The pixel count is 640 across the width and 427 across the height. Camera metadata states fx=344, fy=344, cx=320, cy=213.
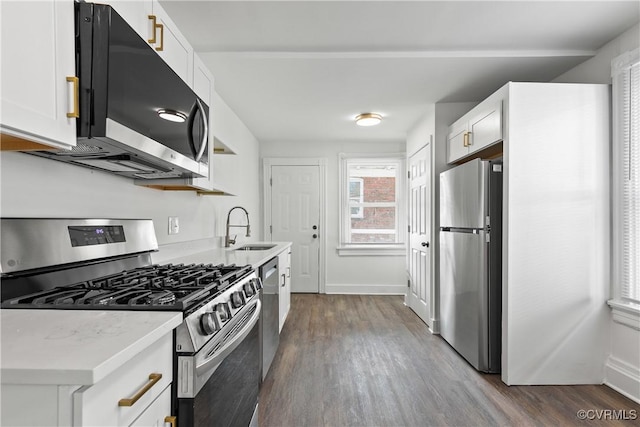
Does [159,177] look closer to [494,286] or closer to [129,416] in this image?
[129,416]

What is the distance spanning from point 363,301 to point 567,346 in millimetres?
2624

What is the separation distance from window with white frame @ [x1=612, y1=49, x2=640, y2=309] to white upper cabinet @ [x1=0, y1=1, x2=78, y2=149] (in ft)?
9.68

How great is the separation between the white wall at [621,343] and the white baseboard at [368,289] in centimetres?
292

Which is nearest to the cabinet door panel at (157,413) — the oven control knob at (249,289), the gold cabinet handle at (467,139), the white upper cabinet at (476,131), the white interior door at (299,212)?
the oven control knob at (249,289)

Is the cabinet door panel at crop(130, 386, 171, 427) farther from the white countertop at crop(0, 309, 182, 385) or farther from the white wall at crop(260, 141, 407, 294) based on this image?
the white wall at crop(260, 141, 407, 294)

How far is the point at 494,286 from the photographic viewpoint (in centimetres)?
254

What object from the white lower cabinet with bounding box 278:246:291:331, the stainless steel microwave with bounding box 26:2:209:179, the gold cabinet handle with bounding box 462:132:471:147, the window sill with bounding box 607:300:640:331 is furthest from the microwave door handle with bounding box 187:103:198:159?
the window sill with bounding box 607:300:640:331

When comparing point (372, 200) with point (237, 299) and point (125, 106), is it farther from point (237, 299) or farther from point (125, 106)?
point (125, 106)

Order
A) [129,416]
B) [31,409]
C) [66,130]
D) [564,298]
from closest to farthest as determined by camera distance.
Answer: [31,409] → [129,416] → [66,130] → [564,298]

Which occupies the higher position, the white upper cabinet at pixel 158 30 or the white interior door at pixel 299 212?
the white upper cabinet at pixel 158 30

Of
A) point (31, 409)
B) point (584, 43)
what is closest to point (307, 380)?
point (31, 409)

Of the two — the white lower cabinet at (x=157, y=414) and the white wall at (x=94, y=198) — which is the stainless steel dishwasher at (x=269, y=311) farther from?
the white lower cabinet at (x=157, y=414)

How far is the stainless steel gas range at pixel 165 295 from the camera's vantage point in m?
0.95

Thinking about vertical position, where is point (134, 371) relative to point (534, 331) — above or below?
above
